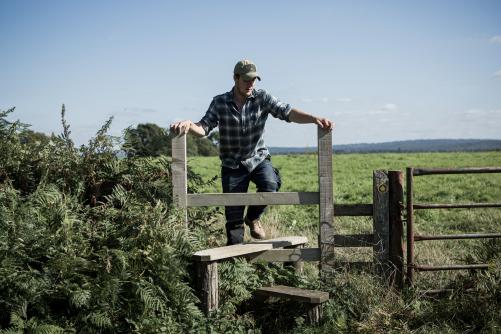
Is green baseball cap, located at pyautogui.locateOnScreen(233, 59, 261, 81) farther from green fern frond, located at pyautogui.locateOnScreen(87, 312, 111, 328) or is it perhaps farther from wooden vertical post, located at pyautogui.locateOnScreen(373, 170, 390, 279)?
green fern frond, located at pyautogui.locateOnScreen(87, 312, 111, 328)

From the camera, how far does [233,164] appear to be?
21.2 ft

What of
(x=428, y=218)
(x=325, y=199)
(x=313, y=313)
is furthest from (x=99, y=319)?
(x=428, y=218)

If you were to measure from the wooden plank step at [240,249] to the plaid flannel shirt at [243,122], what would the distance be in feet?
2.89

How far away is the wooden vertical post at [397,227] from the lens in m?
6.09

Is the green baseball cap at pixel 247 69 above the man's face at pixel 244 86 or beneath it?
above

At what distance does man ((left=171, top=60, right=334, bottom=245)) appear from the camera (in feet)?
21.0

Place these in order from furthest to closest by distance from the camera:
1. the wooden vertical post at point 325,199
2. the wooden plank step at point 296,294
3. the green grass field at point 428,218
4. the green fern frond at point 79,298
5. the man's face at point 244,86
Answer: the green grass field at point 428,218 → the man's face at point 244,86 → the wooden vertical post at point 325,199 → the wooden plank step at point 296,294 → the green fern frond at point 79,298

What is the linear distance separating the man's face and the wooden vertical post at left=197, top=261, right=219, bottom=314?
200 centimetres

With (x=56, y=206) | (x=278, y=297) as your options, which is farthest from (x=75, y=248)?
(x=278, y=297)

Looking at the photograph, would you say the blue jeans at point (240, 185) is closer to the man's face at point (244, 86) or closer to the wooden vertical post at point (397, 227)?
the man's face at point (244, 86)

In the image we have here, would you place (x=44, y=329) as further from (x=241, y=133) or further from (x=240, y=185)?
(x=241, y=133)

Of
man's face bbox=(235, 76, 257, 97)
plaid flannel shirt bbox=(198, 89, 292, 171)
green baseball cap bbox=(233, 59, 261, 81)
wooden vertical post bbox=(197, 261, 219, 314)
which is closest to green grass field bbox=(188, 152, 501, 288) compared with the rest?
plaid flannel shirt bbox=(198, 89, 292, 171)

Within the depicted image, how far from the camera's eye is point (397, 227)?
20.2 feet

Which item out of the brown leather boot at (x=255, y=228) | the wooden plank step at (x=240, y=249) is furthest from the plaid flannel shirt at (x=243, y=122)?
the wooden plank step at (x=240, y=249)
